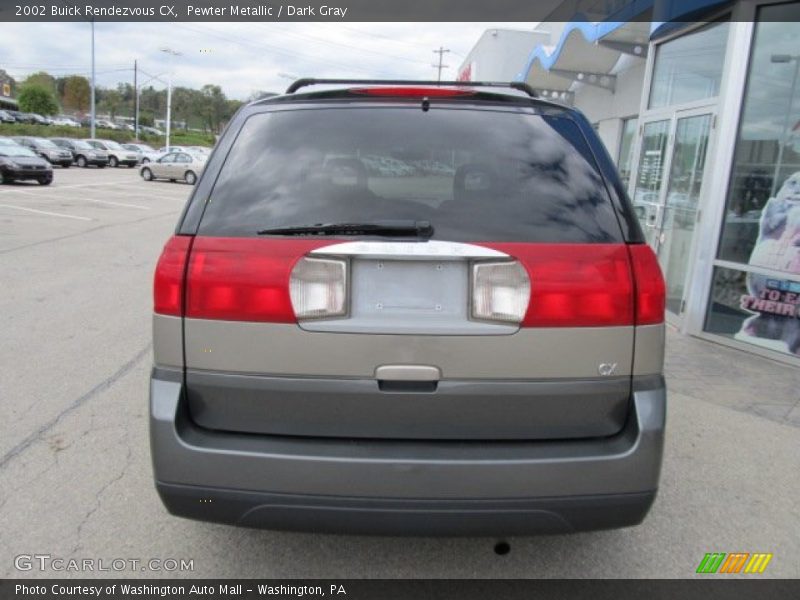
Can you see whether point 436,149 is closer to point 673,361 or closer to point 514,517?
point 514,517

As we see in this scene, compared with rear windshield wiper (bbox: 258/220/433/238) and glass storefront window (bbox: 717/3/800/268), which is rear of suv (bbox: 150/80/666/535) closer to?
rear windshield wiper (bbox: 258/220/433/238)

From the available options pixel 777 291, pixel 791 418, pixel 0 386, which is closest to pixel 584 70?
pixel 777 291

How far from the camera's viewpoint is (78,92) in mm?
87438

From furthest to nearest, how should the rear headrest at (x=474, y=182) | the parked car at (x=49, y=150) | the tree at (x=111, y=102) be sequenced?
1. the tree at (x=111, y=102)
2. the parked car at (x=49, y=150)
3. the rear headrest at (x=474, y=182)

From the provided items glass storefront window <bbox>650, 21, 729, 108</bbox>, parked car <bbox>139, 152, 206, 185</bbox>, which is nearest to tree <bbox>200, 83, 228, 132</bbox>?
parked car <bbox>139, 152, 206, 185</bbox>

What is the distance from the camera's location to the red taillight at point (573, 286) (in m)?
1.99

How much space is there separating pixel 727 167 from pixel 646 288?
4679 mm

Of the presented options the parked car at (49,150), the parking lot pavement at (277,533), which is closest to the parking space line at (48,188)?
the parked car at (49,150)

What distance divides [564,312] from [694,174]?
557 cm

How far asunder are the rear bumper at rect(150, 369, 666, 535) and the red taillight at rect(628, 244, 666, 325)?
222 mm

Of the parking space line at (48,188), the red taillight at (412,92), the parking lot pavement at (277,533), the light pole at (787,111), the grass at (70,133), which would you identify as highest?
the grass at (70,133)

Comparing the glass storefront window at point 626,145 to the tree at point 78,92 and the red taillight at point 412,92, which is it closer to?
the red taillight at point 412,92

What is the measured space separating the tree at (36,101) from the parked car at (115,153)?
41240 mm

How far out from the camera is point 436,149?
220 cm
